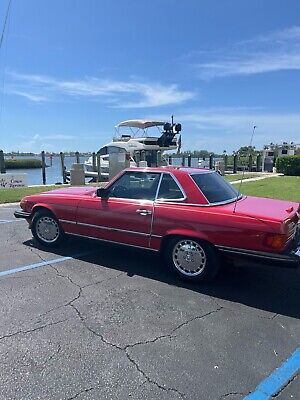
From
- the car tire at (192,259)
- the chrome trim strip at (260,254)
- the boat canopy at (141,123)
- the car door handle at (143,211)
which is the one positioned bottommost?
the car tire at (192,259)

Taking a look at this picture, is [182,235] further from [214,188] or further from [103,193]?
[103,193]

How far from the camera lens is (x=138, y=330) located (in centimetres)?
327

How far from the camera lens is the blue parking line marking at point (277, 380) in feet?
8.07

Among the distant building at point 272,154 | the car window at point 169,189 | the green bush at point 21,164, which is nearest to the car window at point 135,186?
the car window at point 169,189

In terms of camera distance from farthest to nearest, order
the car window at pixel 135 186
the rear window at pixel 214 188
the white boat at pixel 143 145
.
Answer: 1. the white boat at pixel 143 145
2. the car window at pixel 135 186
3. the rear window at pixel 214 188

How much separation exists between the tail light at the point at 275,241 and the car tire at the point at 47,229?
3.21m

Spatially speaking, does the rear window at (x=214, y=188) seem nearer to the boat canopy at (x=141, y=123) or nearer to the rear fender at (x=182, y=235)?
the rear fender at (x=182, y=235)

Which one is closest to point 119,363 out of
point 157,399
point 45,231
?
point 157,399

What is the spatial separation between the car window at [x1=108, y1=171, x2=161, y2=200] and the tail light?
63.6 inches

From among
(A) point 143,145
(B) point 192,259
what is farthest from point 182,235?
(A) point 143,145

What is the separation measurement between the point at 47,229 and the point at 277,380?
164 inches

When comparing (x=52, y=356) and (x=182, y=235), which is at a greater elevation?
(x=182, y=235)

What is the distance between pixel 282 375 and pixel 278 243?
1498 mm

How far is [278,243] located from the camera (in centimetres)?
382
